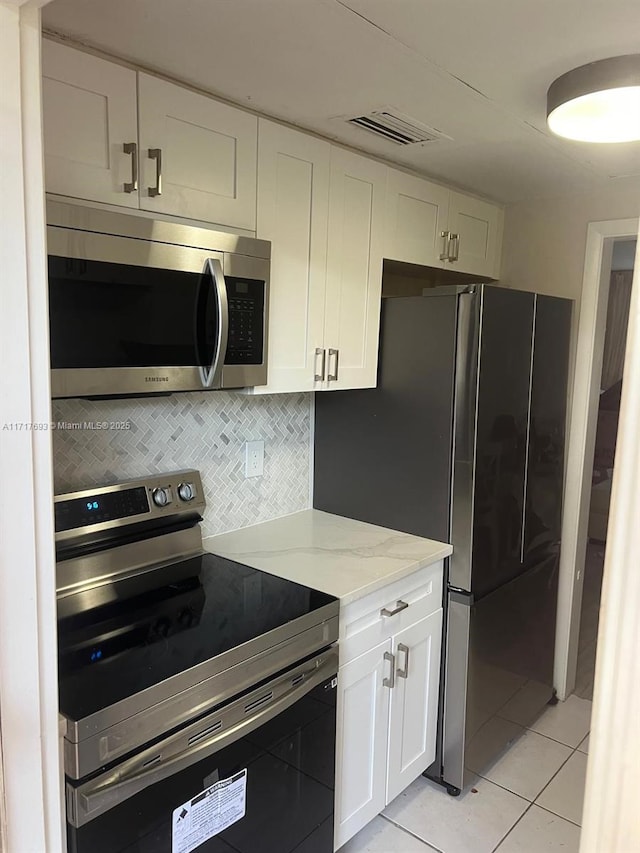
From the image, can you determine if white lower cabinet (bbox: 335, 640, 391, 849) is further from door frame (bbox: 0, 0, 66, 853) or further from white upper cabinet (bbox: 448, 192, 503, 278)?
white upper cabinet (bbox: 448, 192, 503, 278)

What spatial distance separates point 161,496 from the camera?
6.21 ft

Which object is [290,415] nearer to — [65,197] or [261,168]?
[261,168]

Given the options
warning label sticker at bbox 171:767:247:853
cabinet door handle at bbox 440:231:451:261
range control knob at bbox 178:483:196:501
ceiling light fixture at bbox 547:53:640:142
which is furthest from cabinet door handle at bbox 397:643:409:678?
ceiling light fixture at bbox 547:53:640:142

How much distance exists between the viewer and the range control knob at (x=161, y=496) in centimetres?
187

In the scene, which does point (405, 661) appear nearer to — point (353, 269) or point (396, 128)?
point (353, 269)

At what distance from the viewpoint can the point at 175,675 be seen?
4.23 ft

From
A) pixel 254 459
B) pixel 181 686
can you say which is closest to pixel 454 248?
pixel 254 459

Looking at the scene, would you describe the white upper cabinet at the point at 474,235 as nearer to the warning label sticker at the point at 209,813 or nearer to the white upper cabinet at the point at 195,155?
the white upper cabinet at the point at 195,155

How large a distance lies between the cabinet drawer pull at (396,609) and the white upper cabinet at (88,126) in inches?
51.8

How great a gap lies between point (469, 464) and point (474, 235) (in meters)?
1.12

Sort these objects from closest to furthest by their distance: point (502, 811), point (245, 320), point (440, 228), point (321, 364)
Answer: point (245, 320)
point (321, 364)
point (502, 811)
point (440, 228)

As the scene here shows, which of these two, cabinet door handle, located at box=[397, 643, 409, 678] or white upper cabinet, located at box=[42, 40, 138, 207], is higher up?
white upper cabinet, located at box=[42, 40, 138, 207]

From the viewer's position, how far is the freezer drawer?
217 cm

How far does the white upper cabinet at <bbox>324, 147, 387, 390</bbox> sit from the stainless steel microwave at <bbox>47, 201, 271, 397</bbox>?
36cm
